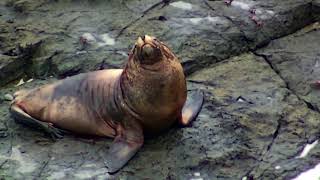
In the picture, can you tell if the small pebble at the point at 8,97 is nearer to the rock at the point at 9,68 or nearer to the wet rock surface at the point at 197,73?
the wet rock surface at the point at 197,73

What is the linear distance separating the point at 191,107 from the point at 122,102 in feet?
1.77

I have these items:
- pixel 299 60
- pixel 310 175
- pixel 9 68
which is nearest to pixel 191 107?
pixel 310 175

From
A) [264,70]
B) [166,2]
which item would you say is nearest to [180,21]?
[166,2]

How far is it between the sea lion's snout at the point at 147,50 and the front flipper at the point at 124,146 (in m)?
0.42

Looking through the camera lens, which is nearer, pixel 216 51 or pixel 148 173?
pixel 148 173

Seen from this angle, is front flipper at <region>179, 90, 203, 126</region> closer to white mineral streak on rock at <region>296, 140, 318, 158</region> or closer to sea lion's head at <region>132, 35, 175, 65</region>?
sea lion's head at <region>132, 35, 175, 65</region>

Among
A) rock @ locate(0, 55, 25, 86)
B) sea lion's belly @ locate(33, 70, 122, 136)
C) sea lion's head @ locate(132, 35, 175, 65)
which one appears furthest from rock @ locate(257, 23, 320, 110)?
rock @ locate(0, 55, 25, 86)

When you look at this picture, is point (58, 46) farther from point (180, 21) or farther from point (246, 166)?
point (246, 166)

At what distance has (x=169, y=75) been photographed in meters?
4.20

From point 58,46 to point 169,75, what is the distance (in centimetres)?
159

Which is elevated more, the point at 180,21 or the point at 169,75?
the point at 169,75

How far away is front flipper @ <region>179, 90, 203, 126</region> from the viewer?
4.53 meters

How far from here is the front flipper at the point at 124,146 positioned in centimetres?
420

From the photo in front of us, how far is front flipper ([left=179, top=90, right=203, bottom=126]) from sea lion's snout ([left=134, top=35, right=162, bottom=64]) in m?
0.51
